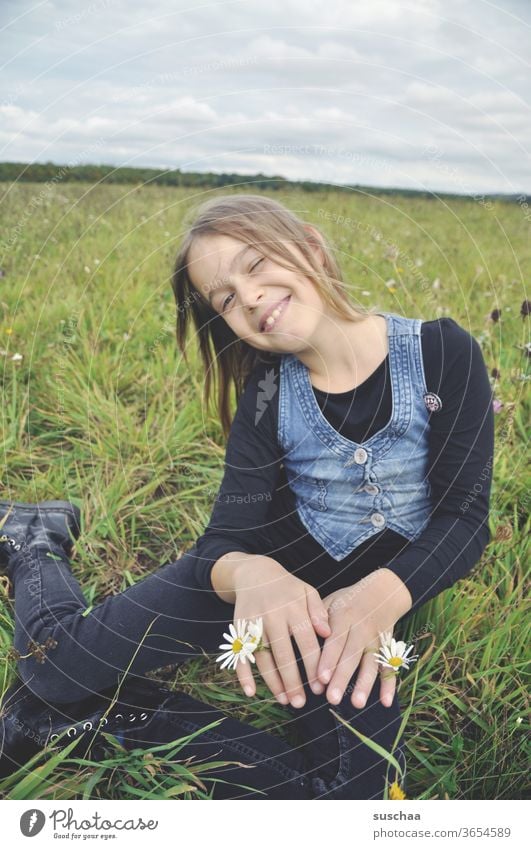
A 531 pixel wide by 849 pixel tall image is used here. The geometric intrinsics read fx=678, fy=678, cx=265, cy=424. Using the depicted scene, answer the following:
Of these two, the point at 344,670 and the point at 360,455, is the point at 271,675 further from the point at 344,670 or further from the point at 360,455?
the point at 360,455

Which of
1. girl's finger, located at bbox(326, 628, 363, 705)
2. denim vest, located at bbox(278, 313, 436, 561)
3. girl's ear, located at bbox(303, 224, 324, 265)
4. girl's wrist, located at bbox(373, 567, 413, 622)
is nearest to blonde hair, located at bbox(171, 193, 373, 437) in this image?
girl's ear, located at bbox(303, 224, 324, 265)

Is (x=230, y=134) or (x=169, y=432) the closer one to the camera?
(x=230, y=134)

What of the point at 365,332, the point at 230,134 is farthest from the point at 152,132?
the point at 365,332

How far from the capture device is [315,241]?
1.19 m

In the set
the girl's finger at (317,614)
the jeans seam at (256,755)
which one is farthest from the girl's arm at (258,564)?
the jeans seam at (256,755)

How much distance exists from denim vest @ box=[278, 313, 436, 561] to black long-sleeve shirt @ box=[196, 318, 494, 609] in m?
0.02

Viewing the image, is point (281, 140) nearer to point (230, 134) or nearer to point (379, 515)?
point (230, 134)

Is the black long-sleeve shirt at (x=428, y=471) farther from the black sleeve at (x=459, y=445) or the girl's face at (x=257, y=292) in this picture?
the girl's face at (x=257, y=292)

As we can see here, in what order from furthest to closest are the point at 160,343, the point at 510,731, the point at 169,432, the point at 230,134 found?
the point at 160,343 < the point at 169,432 < the point at 230,134 < the point at 510,731

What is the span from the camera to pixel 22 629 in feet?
3.99

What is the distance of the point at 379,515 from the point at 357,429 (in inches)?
6.2

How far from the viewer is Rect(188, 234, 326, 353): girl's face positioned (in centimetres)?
109

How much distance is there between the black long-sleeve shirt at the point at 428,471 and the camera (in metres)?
1.10

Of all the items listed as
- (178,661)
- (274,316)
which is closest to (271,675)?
(178,661)
